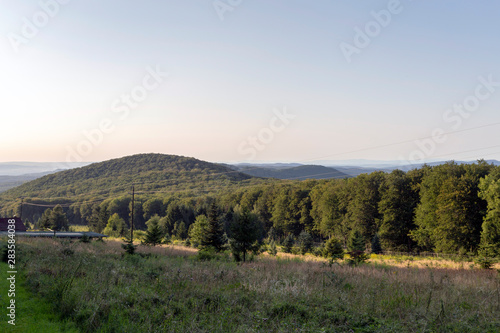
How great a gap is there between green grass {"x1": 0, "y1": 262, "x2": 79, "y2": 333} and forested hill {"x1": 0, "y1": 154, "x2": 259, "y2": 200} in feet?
422

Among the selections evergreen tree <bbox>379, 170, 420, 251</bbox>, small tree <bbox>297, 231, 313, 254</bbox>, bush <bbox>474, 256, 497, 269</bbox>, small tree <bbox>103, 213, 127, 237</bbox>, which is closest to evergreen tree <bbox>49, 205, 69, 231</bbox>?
small tree <bbox>103, 213, 127, 237</bbox>

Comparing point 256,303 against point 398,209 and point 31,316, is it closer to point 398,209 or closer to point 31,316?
point 31,316

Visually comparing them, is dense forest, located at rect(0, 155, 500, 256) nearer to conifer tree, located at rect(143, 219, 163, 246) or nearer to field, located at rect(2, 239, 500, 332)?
conifer tree, located at rect(143, 219, 163, 246)

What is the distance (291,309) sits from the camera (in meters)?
6.90

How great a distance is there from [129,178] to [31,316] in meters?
156

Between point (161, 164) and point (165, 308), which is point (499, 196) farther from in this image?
point (161, 164)

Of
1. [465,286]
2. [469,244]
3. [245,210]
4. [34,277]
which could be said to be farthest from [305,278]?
[469,244]

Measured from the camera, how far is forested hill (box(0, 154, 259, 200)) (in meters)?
138

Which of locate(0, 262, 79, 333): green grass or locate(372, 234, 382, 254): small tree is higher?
locate(0, 262, 79, 333): green grass

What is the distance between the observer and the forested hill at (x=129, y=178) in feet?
454

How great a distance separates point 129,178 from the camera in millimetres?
153625

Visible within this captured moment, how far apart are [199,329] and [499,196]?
37457 mm

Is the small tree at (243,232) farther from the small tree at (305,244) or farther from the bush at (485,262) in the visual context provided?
the small tree at (305,244)

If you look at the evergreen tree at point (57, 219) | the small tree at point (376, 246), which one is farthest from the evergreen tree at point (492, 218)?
the evergreen tree at point (57, 219)
